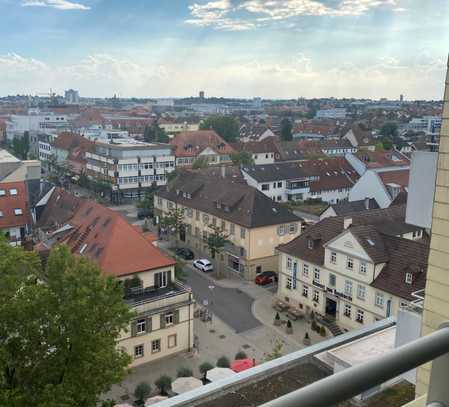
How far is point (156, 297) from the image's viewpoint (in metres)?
23.2

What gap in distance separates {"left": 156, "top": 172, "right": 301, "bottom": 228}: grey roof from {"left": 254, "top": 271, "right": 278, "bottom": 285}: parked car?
10.5 ft

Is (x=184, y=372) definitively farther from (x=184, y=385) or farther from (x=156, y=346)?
(x=156, y=346)

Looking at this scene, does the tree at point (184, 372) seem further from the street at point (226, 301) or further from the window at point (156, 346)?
the street at point (226, 301)

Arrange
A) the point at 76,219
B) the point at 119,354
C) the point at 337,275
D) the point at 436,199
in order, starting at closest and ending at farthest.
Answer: the point at 436,199, the point at 119,354, the point at 337,275, the point at 76,219

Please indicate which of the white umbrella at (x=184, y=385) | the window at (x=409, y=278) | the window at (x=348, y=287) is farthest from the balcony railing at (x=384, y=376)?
the window at (x=348, y=287)

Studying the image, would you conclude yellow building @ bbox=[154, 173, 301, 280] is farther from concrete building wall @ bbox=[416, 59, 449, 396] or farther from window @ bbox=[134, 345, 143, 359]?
concrete building wall @ bbox=[416, 59, 449, 396]

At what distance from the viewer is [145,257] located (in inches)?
949

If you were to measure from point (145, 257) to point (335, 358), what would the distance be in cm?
1412

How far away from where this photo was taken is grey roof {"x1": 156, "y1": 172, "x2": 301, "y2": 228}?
3431cm

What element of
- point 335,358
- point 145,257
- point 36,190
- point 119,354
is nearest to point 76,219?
point 145,257

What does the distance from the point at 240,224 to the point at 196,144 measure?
36.2m

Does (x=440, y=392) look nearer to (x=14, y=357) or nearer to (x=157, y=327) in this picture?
(x=14, y=357)

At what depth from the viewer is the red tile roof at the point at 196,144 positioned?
65438mm

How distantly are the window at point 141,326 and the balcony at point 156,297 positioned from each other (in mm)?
526
